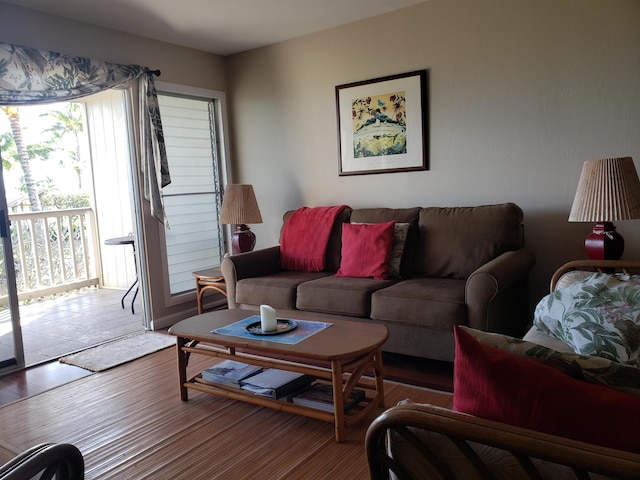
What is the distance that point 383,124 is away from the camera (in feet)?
12.3

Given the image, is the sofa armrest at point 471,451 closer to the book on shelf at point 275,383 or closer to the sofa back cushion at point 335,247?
the book on shelf at point 275,383

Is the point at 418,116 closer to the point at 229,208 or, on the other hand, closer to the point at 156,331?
the point at 229,208

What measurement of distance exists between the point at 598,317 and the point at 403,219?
194 centimetres

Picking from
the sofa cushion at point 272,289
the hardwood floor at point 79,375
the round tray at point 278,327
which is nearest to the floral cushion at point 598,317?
the hardwood floor at point 79,375

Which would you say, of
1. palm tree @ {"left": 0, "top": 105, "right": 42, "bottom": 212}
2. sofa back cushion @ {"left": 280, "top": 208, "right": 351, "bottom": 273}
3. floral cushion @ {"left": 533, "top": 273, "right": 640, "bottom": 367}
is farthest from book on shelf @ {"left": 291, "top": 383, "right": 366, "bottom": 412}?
palm tree @ {"left": 0, "top": 105, "right": 42, "bottom": 212}

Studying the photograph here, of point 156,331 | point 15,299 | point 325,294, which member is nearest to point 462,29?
point 325,294

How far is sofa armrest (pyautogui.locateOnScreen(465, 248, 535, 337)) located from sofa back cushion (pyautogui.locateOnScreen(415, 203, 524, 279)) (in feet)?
0.45

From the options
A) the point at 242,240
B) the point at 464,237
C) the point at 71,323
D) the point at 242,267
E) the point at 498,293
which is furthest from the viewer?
the point at 71,323

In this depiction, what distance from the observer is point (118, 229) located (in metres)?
5.68

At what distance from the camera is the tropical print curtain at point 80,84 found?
3.02m

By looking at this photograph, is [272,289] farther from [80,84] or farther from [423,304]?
[80,84]

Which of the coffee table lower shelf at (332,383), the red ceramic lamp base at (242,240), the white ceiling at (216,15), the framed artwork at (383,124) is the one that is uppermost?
the white ceiling at (216,15)

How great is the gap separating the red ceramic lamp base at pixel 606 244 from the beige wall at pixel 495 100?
44cm

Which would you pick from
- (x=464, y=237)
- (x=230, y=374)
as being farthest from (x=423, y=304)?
(x=230, y=374)
